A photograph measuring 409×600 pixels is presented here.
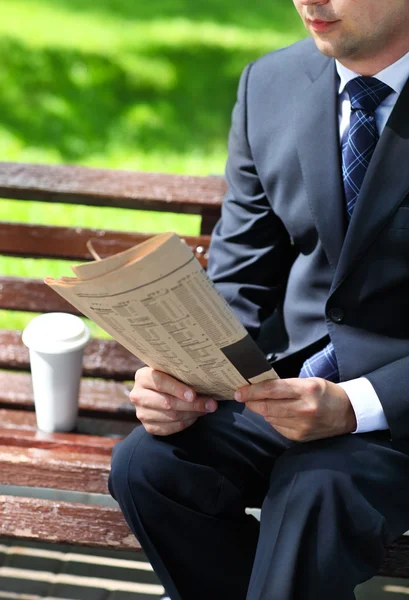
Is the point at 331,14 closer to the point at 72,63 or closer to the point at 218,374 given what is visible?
the point at 218,374

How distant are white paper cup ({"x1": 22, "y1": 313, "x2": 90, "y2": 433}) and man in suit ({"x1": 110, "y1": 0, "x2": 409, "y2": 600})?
480 mm

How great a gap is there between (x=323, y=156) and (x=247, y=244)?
0.36 metres

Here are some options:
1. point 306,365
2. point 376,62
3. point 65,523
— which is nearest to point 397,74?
point 376,62

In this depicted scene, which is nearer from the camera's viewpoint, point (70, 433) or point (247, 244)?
point (247, 244)

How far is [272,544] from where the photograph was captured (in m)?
2.44

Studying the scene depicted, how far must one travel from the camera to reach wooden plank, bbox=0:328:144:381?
11.2ft

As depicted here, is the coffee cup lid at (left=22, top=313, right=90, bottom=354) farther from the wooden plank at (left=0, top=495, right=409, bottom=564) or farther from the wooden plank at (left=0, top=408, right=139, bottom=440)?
the wooden plank at (left=0, top=495, right=409, bottom=564)

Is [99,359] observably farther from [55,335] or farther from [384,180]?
[384,180]

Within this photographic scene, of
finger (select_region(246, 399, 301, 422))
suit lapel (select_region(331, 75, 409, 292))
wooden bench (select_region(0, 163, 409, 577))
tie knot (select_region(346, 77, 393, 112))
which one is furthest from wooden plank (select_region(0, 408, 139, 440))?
tie knot (select_region(346, 77, 393, 112))

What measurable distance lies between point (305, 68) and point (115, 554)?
1.62 meters

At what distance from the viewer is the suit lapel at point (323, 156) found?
268cm

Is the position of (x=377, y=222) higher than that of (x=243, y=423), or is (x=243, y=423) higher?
(x=377, y=222)

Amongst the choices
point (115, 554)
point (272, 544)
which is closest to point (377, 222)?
point (272, 544)

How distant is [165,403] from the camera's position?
2586 millimetres
